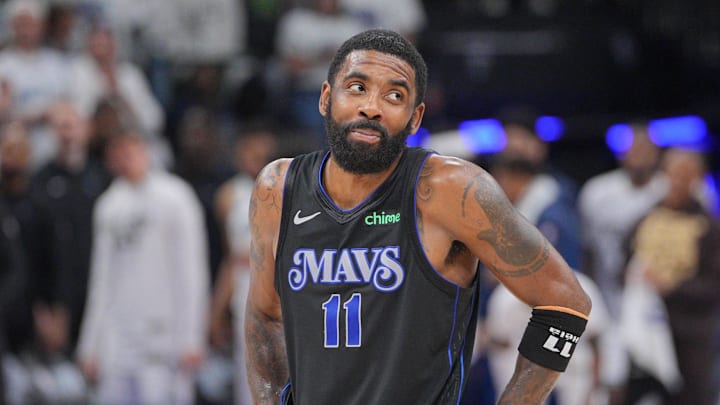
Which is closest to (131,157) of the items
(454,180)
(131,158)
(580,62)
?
(131,158)

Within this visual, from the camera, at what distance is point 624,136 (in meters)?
11.8

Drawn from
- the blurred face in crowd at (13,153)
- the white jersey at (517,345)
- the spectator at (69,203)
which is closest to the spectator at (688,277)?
the white jersey at (517,345)

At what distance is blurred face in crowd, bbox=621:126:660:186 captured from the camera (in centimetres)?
993

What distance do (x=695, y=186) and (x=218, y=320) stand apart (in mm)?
3857

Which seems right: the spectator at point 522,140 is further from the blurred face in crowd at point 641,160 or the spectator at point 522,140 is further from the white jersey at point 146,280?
the white jersey at point 146,280

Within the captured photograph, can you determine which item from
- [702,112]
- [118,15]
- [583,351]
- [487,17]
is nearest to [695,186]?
[583,351]

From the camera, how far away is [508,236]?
3.48 meters

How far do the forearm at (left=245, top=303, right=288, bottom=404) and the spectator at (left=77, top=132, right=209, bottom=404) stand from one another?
4.39 m

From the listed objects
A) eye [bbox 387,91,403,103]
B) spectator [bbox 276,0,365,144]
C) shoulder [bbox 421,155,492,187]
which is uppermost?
eye [bbox 387,91,403,103]

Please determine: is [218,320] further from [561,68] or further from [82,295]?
[561,68]

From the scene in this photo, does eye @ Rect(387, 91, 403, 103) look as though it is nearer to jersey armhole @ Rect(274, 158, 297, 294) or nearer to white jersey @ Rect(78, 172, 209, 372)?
jersey armhole @ Rect(274, 158, 297, 294)

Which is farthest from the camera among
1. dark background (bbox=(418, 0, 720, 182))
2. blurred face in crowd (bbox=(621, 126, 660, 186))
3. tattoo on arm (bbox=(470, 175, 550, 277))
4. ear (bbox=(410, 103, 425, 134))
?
dark background (bbox=(418, 0, 720, 182))

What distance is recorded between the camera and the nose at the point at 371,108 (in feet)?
11.5

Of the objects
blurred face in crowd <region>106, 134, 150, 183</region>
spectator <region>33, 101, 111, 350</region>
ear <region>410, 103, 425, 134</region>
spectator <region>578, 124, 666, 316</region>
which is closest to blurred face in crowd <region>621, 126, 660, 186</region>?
spectator <region>578, 124, 666, 316</region>
